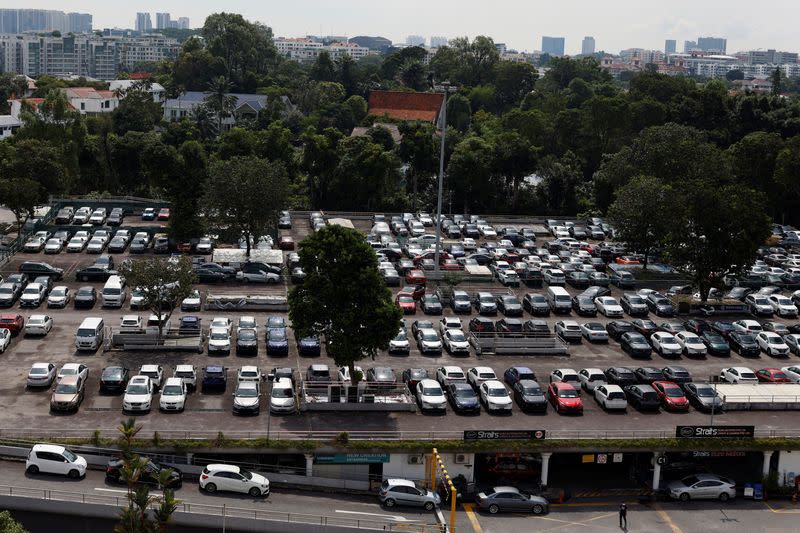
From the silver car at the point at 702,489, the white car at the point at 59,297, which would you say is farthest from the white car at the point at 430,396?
the white car at the point at 59,297

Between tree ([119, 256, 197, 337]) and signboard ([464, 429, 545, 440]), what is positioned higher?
tree ([119, 256, 197, 337])

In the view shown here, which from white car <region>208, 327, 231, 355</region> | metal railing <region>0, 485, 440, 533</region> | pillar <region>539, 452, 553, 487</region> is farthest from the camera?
white car <region>208, 327, 231, 355</region>

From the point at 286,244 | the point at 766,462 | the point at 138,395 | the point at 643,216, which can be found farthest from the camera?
the point at 286,244

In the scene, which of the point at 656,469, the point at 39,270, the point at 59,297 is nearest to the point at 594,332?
the point at 656,469

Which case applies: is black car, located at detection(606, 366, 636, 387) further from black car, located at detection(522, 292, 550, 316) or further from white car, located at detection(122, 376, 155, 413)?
white car, located at detection(122, 376, 155, 413)

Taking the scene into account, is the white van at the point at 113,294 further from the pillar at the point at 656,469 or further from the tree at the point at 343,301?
the pillar at the point at 656,469

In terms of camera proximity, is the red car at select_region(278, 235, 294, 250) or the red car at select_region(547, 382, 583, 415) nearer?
the red car at select_region(547, 382, 583, 415)

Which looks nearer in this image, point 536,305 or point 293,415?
point 293,415

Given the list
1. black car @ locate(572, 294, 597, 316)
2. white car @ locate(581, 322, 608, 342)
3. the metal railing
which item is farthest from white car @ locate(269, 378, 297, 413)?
black car @ locate(572, 294, 597, 316)

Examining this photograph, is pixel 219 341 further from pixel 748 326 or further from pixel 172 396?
pixel 748 326
